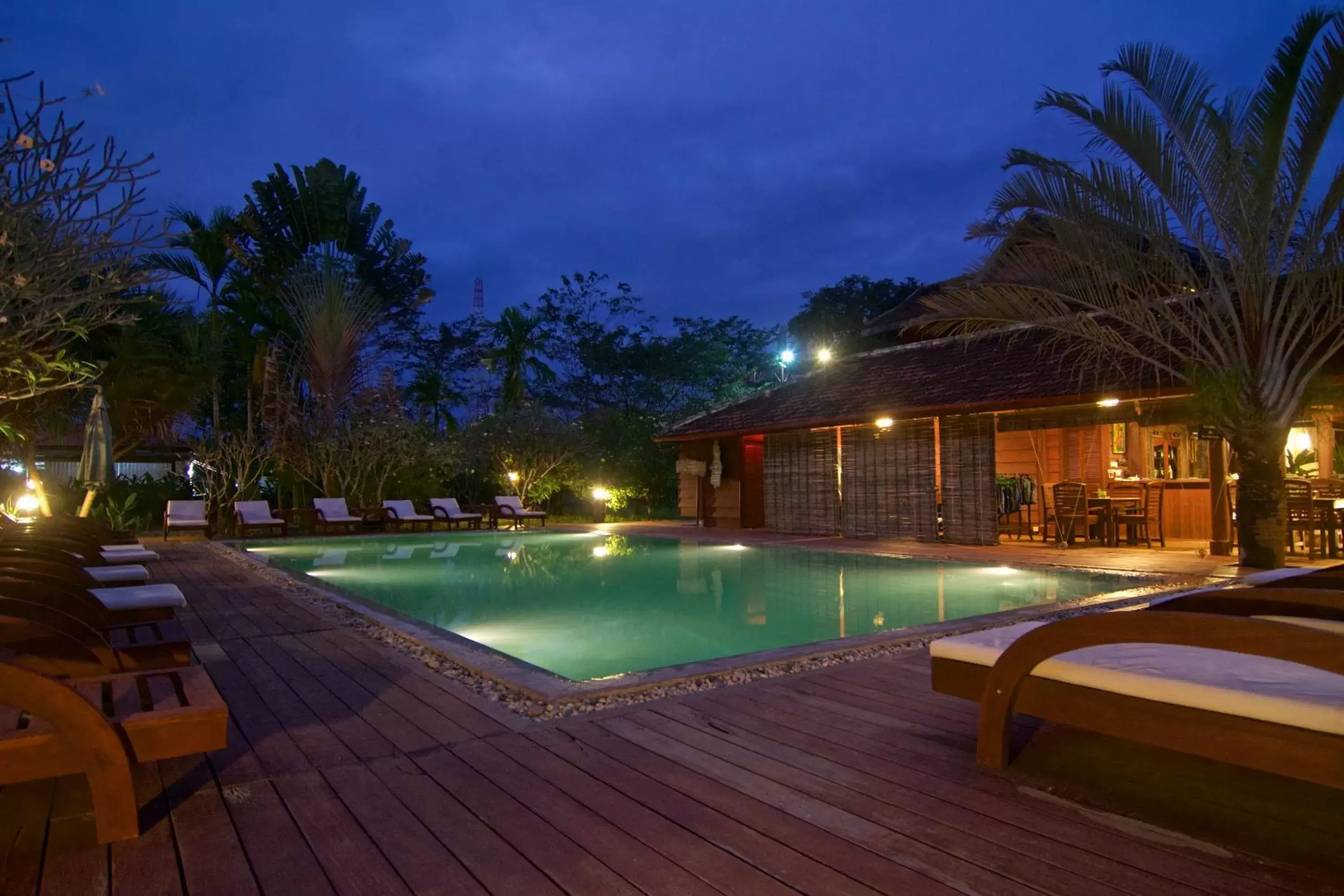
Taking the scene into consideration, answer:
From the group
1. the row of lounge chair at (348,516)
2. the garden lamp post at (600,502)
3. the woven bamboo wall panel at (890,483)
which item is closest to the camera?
the woven bamboo wall panel at (890,483)

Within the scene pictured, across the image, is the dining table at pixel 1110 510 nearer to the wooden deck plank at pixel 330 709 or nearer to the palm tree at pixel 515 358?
→ the wooden deck plank at pixel 330 709

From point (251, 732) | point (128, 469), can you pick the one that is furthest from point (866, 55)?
point (251, 732)

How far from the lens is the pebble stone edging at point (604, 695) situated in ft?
12.1

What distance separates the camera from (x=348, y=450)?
17.3 meters

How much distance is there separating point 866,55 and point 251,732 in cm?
6080

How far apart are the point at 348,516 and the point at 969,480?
1116 centimetres

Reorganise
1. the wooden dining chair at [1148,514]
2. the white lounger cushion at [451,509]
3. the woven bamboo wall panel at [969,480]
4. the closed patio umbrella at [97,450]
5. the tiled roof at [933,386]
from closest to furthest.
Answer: the closed patio umbrella at [97,450] → the tiled roof at [933,386] → the wooden dining chair at [1148,514] → the woven bamboo wall panel at [969,480] → the white lounger cushion at [451,509]

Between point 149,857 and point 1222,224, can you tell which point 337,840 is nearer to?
point 149,857

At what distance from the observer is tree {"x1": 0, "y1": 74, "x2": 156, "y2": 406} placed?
3.94 meters

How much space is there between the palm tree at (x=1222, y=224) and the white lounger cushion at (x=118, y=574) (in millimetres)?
7972

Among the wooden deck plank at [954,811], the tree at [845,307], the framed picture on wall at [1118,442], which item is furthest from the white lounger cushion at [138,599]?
the tree at [845,307]

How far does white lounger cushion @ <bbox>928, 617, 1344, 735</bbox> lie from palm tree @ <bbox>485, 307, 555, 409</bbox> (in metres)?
20.8

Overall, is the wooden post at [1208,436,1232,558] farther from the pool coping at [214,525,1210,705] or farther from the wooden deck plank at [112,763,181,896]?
the wooden deck plank at [112,763,181,896]

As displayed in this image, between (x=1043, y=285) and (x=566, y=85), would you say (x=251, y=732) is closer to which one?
(x=1043, y=285)
